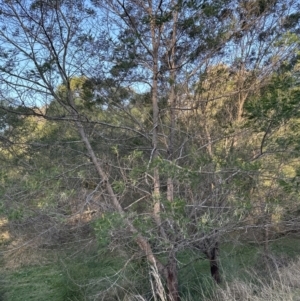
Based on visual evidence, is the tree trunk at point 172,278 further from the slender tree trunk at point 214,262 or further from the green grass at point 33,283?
the green grass at point 33,283

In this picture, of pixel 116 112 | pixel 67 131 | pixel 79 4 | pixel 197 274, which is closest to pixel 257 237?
pixel 197 274

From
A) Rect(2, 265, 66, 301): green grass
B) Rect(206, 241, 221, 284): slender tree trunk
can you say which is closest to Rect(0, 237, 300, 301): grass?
Rect(2, 265, 66, 301): green grass

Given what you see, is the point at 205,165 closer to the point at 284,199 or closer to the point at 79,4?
the point at 284,199

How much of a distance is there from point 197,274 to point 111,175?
2.58 meters

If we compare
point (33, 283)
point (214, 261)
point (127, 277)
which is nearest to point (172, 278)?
point (127, 277)

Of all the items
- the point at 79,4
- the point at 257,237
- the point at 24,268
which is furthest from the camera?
the point at 24,268

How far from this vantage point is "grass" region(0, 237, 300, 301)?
491 centimetres

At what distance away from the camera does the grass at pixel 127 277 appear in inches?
193

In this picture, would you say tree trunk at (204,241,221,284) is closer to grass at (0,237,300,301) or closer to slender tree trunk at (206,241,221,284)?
slender tree trunk at (206,241,221,284)

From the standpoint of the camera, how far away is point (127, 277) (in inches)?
226

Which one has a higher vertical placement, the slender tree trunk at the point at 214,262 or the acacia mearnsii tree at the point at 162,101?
the acacia mearnsii tree at the point at 162,101

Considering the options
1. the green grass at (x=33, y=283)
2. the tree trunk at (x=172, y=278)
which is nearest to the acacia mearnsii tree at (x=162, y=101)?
the tree trunk at (x=172, y=278)

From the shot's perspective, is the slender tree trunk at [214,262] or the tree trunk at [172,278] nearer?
the tree trunk at [172,278]

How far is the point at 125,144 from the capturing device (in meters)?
5.91
